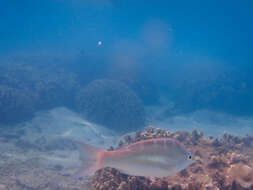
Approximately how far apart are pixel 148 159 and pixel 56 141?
9126 mm

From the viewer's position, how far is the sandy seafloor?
6.05 m

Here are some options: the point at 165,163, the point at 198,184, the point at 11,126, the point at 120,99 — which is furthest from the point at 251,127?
the point at 11,126

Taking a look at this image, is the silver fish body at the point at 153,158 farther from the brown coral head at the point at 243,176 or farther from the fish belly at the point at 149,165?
the brown coral head at the point at 243,176

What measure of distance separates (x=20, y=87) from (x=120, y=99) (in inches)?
316

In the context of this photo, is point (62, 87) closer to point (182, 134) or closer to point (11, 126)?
point (11, 126)

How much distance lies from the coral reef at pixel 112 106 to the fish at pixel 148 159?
11.5 m

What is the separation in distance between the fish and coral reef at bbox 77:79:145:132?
11.5 metres

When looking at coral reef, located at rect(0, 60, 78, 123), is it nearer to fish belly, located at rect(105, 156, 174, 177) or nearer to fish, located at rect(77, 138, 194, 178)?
fish, located at rect(77, 138, 194, 178)

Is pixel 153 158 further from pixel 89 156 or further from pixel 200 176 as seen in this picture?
pixel 200 176

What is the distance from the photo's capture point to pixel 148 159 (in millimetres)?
2525

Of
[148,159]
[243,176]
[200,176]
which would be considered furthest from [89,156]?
[243,176]

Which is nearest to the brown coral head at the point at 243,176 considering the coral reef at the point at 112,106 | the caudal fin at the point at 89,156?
the caudal fin at the point at 89,156

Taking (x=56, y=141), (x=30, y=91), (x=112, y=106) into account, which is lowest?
(x=56, y=141)

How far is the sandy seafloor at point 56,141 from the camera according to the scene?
6055 millimetres
